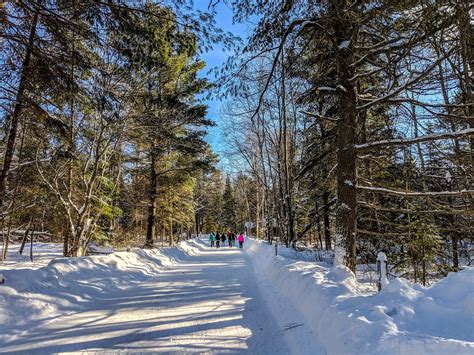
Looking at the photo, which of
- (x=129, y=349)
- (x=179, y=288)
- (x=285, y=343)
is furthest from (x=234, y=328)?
(x=179, y=288)

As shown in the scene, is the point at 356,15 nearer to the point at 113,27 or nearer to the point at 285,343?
the point at 113,27

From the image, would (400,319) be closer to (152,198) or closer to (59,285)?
(59,285)

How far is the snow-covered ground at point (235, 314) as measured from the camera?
11.2ft

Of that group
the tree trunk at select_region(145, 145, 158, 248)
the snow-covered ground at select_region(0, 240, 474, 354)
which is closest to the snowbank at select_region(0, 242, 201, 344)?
the snow-covered ground at select_region(0, 240, 474, 354)

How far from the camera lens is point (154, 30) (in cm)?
694

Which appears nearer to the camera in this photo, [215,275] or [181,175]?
[215,275]

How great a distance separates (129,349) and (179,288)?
453 centimetres

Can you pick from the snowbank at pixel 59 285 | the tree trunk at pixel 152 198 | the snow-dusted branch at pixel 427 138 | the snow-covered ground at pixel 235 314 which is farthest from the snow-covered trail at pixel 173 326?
the tree trunk at pixel 152 198

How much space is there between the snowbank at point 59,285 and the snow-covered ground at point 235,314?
3 centimetres

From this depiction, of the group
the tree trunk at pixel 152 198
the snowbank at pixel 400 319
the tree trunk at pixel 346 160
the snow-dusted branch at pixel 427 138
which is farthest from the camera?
the tree trunk at pixel 152 198

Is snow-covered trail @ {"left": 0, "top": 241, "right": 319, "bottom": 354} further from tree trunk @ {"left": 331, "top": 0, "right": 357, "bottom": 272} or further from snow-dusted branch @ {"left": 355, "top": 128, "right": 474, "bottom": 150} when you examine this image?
snow-dusted branch @ {"left": 355, "top": 128, "right": 474, "bottom": 150}

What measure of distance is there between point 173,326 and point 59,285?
3422 mm

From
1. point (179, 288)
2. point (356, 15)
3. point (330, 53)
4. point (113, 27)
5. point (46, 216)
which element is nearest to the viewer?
point (356, 15)

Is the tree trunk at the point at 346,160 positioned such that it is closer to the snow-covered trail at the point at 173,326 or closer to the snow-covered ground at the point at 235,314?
the snow-covered ground at the point at 235,314
